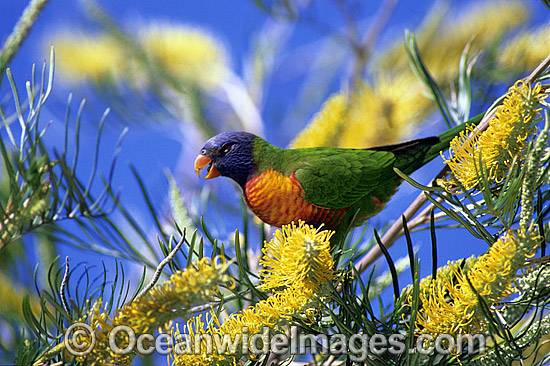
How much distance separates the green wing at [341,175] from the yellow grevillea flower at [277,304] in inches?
13.4

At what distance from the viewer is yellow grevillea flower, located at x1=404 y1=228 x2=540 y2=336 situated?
1.07 feet

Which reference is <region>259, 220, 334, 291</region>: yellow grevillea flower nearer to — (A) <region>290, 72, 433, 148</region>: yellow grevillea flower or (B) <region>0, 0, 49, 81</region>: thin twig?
(B) <region>0, 0, 49, 81</region>: thin twig

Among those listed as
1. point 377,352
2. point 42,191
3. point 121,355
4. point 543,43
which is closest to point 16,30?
point 42,191

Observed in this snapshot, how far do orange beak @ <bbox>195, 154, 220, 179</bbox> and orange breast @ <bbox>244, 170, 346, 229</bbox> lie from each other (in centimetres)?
10

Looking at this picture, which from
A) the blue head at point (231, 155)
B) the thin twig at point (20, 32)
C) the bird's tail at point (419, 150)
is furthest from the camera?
the blue head at point (231, 155)

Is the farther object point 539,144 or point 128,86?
point 128,86

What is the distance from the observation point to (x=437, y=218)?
0.64 metres

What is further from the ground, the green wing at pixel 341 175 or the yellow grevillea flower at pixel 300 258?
the green wing at pixel 341 175

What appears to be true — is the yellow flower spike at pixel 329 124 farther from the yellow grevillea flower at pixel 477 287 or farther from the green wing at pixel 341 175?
the yellow grevillea flower at pixel 477 287

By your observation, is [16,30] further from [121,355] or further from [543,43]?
[543,43]

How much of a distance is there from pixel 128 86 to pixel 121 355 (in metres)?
1.64

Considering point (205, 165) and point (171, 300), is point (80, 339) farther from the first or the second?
point (205, 165)

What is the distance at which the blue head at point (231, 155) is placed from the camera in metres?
0.80

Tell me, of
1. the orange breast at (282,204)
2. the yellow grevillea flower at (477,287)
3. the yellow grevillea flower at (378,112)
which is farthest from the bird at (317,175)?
the yellow grevillea flower at (477,287)
